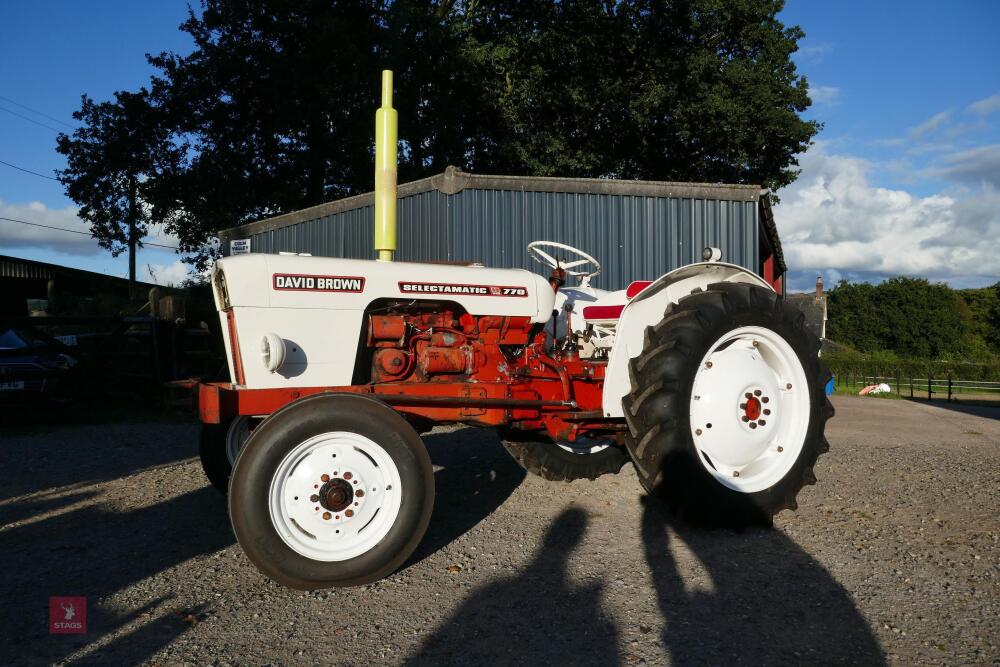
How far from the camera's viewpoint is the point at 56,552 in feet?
12.8

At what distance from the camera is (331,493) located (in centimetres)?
327

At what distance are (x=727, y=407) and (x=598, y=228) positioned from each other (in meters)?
7.21

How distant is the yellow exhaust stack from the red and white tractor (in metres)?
0.08

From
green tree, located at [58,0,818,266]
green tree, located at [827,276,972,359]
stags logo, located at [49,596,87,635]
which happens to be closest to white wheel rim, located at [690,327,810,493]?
stags logo, located at [49,596,87,635]

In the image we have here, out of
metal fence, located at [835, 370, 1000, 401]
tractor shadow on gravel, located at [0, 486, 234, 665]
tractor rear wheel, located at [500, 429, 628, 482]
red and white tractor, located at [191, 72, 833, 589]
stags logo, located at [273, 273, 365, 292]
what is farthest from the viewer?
metal fence, located at [835, 370, 1000, 401]

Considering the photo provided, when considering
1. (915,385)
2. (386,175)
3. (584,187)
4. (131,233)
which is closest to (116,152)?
(131,233)

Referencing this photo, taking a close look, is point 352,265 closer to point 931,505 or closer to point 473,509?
point 473,509

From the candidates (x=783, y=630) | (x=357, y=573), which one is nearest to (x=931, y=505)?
(x=783, y=630)

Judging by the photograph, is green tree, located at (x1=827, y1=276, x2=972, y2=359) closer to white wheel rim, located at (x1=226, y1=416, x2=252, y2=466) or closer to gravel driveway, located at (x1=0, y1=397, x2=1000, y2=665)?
gravel driveway, located at (x1=0, y1=397, x2=1000, y2=665)

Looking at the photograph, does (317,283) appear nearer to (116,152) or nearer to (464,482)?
(464,482)

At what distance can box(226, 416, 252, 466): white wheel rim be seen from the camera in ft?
15.3

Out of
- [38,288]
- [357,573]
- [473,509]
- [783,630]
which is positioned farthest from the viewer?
[38,288]

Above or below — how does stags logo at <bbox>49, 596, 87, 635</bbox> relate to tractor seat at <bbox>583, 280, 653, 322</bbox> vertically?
below

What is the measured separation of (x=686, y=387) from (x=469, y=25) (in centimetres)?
2016
